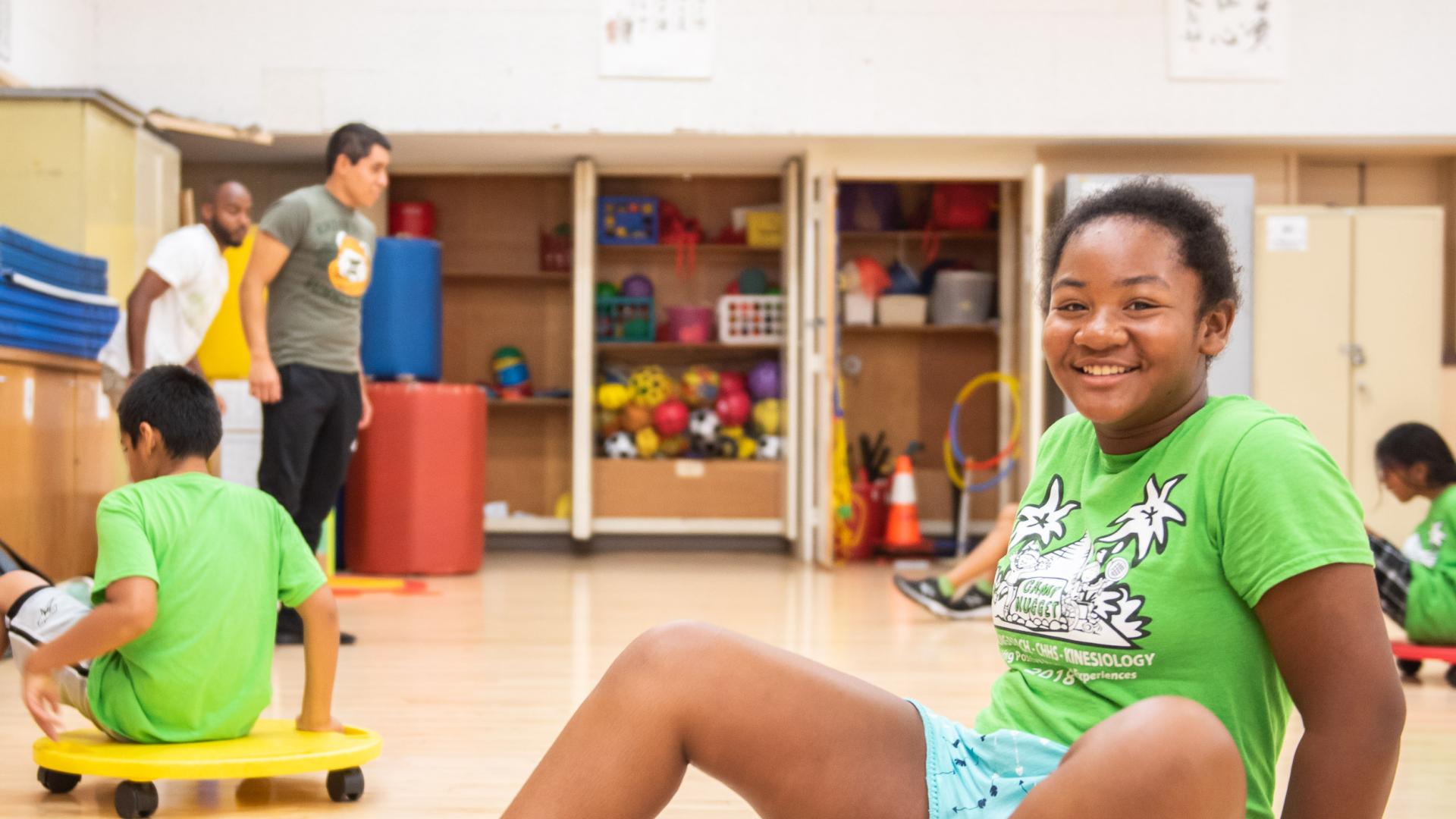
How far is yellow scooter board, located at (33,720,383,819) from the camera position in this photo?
1.92 meters

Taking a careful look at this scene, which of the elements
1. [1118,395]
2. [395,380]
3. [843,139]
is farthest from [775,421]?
[1118,395]

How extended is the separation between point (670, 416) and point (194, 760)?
4770 millimetres

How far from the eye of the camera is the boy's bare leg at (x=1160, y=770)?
919 mm

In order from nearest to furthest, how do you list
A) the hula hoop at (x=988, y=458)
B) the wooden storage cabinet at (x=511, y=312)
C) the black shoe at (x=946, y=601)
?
the black shoe at (x=946, y=601) < the hula hoop at (x=988, y=458) < the wooden storage cabinet at (x=511, y=312)

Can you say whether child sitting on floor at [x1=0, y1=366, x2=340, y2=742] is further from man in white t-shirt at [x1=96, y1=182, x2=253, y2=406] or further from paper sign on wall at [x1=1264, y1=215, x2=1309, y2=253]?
paper sign on wall at [x1=1264, y1=215, x2=1309, y2=253]

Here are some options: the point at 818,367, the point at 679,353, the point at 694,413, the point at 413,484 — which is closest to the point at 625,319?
the point at 679,353

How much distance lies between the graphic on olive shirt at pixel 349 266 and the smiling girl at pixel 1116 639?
8.96 ft

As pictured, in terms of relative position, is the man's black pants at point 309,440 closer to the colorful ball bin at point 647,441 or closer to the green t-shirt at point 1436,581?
the green t-shirt at point 1436,581

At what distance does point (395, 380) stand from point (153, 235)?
1.12m

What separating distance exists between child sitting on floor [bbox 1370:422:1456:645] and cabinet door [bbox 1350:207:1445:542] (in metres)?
2.69

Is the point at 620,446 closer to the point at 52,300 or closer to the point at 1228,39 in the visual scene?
the point at 52,300

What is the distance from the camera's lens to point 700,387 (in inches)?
267

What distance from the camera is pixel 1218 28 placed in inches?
232

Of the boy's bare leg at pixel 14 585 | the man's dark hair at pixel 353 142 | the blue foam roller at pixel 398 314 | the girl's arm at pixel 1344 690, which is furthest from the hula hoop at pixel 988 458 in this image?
the girl's arm at pixel 1344 690
